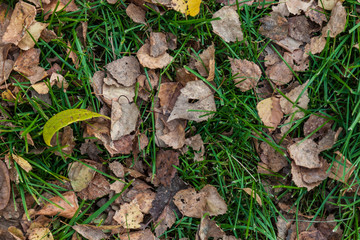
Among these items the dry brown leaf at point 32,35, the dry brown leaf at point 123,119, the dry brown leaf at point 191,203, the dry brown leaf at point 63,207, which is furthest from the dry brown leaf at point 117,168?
the dry brown leaf at point 32,35

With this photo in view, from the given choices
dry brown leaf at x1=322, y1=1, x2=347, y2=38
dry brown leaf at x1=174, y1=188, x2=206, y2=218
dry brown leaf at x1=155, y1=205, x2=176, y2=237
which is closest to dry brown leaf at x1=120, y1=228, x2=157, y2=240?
dry brown leaf at x1=155, y1=205, x2=176, y2=237

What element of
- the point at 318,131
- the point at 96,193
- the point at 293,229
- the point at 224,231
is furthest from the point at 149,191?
the point at 318,131

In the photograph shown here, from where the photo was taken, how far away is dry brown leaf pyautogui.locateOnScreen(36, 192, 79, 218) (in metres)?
2.42

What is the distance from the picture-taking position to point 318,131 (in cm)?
258

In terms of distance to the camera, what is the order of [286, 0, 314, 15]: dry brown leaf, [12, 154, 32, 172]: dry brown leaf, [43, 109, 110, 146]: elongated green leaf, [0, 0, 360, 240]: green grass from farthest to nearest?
1. [286, 0, 314, 15]: dry brown leaf
2. [0, 0, 360, 240]: green grass
3. [12, 154, 32, 172]: dry brown leaf
4. [43, 109, 110, 146]: elongated green leaf

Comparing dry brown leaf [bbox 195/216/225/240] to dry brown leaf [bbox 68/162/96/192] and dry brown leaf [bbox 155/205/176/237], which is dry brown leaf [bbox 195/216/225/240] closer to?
dry brown leaf [bbox 155/205/176/237]

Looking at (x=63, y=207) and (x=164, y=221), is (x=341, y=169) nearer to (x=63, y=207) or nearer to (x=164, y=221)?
(x=164, y=221)

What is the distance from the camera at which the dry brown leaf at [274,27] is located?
8.57 feet

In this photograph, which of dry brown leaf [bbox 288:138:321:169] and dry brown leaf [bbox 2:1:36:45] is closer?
dry brown leaf [bbox 2:1:36:45]

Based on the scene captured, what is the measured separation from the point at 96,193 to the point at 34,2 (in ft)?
4.39

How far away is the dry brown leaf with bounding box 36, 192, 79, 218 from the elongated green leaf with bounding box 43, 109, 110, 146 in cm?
40

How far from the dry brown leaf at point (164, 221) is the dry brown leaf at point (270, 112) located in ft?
2.99

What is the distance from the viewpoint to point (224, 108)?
2523mm

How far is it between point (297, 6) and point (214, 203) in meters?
1.51
